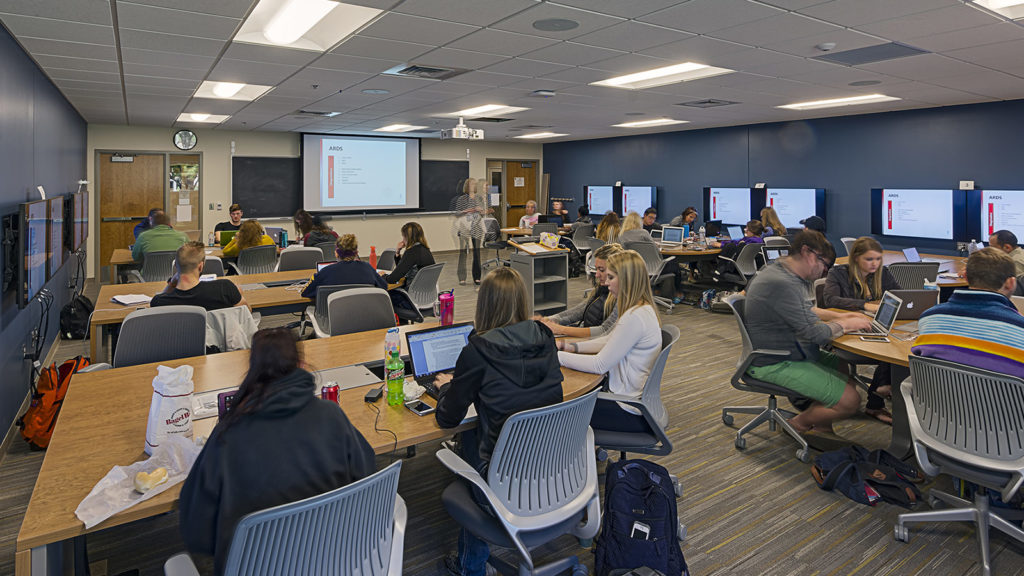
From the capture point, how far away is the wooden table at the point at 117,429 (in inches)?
62.5

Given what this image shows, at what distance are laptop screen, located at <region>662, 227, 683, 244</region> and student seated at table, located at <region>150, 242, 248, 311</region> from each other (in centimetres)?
661

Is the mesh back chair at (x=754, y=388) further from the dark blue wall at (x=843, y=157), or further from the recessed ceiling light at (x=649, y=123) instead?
the recessed ceiling light at (x=649, y=123)

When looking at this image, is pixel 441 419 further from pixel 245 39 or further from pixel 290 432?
pixel 245 39

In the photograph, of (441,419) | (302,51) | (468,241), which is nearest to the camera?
(441,419)

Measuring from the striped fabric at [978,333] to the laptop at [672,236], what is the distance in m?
6.09

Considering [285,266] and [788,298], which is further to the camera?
[285,266]

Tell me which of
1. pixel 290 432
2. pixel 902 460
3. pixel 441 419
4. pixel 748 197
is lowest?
pixel 902 460

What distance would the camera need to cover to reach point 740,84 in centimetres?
616

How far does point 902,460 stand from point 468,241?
8.18 metres

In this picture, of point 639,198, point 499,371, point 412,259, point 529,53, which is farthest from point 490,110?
point 499,371

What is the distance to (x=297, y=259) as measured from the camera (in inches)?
248

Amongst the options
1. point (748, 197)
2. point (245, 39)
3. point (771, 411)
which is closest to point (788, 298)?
point (771, 411)

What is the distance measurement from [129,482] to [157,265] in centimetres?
511

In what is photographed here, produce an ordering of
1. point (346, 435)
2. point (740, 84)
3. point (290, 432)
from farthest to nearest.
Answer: point (740, 84) → point (346, 435) → point (290, 432)
